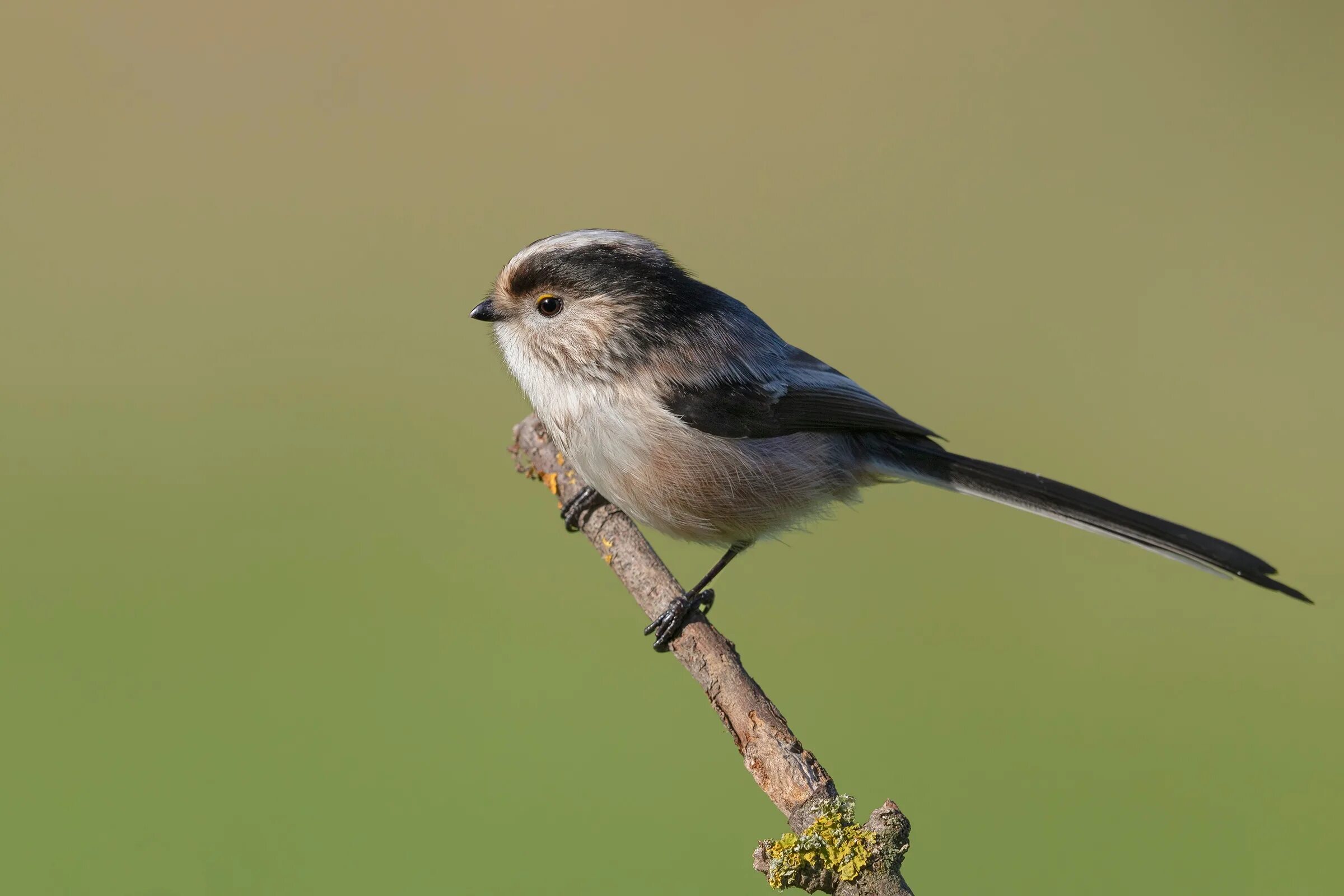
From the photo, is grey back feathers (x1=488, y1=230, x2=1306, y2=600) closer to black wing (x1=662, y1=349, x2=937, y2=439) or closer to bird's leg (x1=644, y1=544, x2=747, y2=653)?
black wing (x1=662, y1=349, x2=937, y2=439)

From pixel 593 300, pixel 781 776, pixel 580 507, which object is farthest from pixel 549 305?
pixel 781 776

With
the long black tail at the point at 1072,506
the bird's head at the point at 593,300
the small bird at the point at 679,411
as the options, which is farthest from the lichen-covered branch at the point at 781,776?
the long black tail at the point at 1072,506

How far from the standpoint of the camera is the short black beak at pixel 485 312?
104 inches

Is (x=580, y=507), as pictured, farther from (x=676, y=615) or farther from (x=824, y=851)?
(x=824, y=851)

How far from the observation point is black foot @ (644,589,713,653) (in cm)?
241

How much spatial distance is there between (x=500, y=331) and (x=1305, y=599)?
1915mm

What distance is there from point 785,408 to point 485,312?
82cm

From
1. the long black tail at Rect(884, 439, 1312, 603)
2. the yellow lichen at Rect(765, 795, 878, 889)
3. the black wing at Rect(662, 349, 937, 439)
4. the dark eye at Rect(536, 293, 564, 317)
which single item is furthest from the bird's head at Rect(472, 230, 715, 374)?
the yellow lichen at Rect(765, 795, 878, 889)

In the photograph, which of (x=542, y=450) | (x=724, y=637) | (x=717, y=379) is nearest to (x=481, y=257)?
(x=542, y=450)

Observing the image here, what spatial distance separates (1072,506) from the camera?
2453mm

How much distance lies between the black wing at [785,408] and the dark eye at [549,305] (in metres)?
0.36

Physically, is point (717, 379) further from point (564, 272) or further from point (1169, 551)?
point (1169, 551)

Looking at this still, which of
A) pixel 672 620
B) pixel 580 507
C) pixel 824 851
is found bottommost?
pixel 824 851

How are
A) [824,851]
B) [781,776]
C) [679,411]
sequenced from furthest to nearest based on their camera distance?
[679,411] → [781,776] → [824,851]
